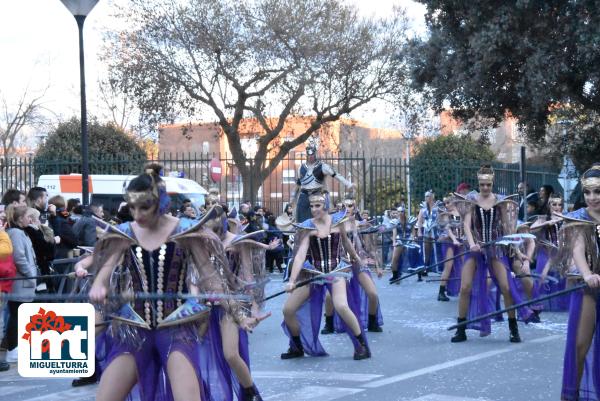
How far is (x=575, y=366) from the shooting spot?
25.8 ft

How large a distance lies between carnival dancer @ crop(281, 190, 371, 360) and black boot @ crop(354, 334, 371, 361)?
2cm

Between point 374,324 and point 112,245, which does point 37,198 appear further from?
point 112,245

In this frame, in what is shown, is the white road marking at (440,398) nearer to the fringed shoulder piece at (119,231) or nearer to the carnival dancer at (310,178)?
the fringed shoulder piece at (119,231)

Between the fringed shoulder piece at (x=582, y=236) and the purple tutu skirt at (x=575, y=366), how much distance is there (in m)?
0.26

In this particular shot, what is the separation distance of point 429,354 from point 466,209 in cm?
204

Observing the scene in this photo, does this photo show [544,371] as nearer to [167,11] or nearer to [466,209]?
[466,209]

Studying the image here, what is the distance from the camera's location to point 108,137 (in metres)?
35.5

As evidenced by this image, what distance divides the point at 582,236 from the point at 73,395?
15.6 feet

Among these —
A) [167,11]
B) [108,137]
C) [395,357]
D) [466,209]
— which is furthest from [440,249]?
[108,137]

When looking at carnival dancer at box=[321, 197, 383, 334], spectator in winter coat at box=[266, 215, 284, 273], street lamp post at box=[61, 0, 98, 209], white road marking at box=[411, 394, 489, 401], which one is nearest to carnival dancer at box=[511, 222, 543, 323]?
carnival dancer at box=[321, 197, 383, 334]

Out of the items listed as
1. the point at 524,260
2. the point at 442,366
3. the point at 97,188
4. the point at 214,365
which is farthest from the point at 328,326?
the point at 97,188

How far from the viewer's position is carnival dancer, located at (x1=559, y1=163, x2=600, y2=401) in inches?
303

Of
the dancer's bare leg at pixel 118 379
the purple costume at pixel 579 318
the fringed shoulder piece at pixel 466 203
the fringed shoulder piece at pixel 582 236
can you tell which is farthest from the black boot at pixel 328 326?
the dancer's bare leg at pixel 118 379

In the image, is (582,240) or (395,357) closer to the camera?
(582,240)
